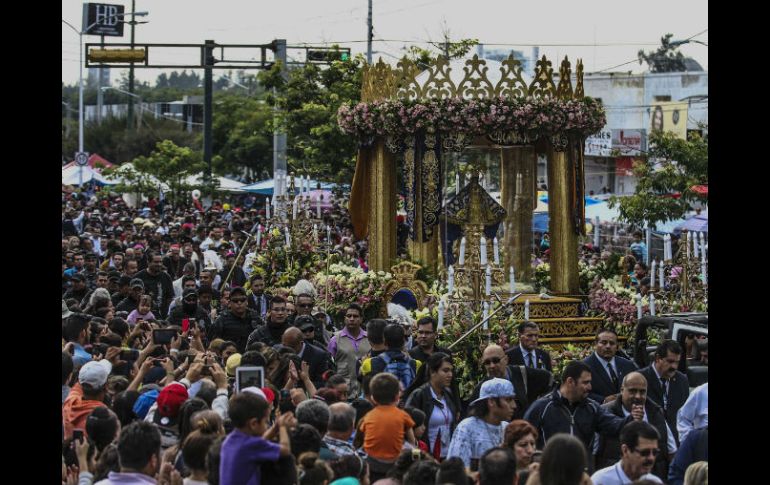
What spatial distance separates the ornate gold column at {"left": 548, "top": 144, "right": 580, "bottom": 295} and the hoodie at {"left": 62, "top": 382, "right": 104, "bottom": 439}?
11.0 m

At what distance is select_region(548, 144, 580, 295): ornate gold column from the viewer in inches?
786

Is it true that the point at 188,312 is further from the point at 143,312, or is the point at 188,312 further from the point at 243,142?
the point at 243,142

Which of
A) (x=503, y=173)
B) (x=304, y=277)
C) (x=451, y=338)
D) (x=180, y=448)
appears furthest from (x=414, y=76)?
(x=180, y=448)

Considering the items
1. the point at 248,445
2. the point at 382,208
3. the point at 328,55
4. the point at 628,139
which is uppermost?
the point at 328,55

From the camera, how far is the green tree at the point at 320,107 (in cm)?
3397

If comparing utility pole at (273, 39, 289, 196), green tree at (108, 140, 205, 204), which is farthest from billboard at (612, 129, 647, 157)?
utility pole at (273, 39, 289, 196)

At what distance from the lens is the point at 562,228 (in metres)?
20.0

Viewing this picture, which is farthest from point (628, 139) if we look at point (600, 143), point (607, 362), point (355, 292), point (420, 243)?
point (607, 362)

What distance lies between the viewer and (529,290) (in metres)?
20.0

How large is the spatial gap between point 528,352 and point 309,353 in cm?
202

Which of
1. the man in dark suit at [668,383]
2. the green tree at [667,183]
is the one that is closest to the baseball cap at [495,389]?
the man in dark suit at [668,383]

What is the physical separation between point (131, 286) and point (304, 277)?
4969mm

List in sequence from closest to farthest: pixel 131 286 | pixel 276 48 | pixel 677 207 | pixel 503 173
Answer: pixel 131 286
pixel 503 173
pixel 677 207
pixel 276 48
